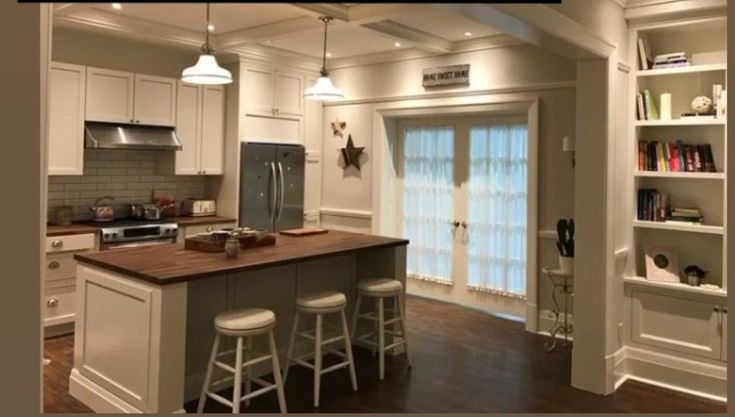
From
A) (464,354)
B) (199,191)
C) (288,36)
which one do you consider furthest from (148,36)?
(464,354)

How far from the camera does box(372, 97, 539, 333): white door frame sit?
523 centimetres

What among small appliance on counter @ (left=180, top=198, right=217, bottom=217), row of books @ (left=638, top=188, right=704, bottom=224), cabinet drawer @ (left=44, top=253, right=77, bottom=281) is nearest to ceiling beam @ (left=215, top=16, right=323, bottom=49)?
small appliance on counter @ (left=180, top=198, right=217, bottom=217)

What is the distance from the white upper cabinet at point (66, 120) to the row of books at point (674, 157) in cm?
456

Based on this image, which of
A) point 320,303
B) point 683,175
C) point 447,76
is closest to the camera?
point 320,303

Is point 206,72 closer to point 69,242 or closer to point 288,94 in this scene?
point 69,242

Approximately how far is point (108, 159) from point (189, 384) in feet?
9.67

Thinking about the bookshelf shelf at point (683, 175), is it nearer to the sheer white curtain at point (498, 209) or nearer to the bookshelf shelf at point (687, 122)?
the bookshelf shelf at point (687, 122)

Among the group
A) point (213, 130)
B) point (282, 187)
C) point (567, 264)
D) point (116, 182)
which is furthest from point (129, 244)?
point (567, 264)

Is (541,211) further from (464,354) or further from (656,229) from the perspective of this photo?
(464,354)

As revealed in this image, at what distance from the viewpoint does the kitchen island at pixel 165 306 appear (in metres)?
3.00

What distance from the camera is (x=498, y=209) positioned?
228 inches

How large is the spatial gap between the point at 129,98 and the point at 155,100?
25cm

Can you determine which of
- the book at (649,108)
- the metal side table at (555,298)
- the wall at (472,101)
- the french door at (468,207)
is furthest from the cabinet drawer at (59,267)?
the book at (649,108)

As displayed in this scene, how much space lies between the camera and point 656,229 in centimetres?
423
